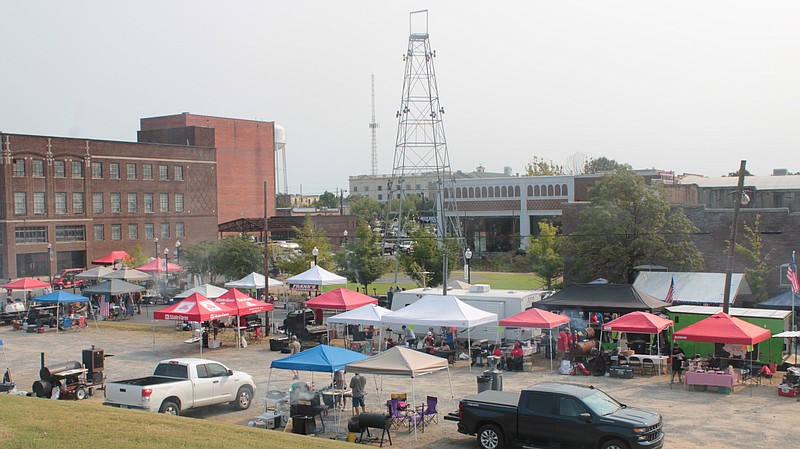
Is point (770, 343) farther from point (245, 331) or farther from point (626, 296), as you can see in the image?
point (245, 331)

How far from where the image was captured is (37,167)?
70.8 metres

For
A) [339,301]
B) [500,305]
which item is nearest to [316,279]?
[339,301]

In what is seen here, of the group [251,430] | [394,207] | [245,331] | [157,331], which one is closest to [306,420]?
[251,430]

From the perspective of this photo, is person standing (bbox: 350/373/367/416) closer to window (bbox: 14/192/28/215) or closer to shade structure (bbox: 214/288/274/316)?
shade structure (bbox: 214/288/274/316)

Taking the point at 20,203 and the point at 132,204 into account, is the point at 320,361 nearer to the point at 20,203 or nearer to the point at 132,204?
the point at 20,203

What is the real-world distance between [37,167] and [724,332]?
65193 millimetres

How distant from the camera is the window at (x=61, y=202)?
72625 mm

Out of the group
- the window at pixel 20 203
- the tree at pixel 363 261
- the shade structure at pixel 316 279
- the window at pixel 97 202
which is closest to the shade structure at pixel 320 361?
the shade structure at pixel 316 279

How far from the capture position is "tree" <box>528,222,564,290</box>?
47.6 m

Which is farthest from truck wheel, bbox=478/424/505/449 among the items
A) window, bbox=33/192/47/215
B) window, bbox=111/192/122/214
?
window, bbox=111/192/122/214

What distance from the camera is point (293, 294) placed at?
5106 cm

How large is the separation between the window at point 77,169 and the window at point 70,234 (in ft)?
16.4

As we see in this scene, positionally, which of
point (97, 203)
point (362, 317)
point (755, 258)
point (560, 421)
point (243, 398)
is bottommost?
point (243, 398)

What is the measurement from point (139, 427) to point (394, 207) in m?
153
